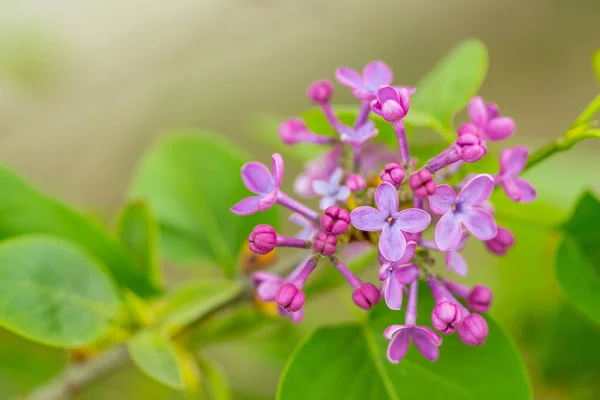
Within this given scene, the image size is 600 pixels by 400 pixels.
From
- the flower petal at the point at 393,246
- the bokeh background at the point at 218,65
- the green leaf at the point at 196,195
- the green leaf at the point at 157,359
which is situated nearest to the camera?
the flower petal at the point at 393,246

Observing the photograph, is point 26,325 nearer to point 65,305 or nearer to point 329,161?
point 65,305

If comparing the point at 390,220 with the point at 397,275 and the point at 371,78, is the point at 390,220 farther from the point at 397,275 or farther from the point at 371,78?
the point at 371,78

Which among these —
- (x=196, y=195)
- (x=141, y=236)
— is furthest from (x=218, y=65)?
(x=141, y=236)

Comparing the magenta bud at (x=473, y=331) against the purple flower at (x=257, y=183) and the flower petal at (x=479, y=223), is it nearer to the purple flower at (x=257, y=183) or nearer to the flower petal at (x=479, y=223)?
the flower petal at (x=479, y=223)

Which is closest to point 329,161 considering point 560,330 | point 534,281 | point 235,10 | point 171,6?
point 560,330

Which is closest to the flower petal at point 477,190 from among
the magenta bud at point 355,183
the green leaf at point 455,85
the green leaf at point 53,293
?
the magenta bud at point 355,183

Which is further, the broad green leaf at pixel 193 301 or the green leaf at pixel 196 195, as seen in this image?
the green leaf at pixel 196 195
